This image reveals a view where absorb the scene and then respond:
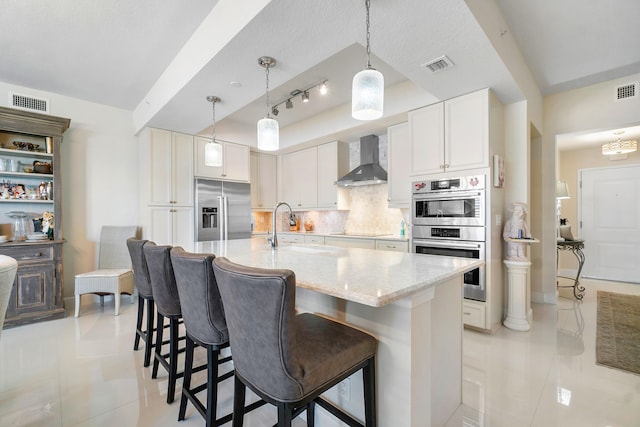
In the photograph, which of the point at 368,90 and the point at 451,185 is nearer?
the point at 368,90

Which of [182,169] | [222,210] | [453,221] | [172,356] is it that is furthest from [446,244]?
[182,169]

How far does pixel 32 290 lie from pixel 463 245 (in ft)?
16.0

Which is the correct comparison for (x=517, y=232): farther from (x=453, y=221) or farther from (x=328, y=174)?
(x=328, y=174)

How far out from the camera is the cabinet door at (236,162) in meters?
4.72

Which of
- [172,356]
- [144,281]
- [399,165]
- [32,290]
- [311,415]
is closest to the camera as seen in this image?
[311,415]

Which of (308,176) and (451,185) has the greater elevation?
(308,176)

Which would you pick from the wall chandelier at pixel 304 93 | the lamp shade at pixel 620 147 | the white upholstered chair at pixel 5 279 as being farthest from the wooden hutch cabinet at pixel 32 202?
the lamp shade at pixel 620 147

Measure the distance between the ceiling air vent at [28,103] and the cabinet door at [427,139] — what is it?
185 inches

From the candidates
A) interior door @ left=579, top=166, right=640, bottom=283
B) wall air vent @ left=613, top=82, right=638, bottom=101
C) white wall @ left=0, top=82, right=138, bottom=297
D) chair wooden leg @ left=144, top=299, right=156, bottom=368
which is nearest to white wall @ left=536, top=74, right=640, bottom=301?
wall air vent @ left=613, top=82, right=638, bottom=101

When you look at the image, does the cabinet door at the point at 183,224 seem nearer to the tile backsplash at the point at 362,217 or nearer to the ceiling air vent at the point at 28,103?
the tile backsplash at the point at 362,217

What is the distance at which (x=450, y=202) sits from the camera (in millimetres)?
3066

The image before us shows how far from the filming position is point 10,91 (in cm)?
339

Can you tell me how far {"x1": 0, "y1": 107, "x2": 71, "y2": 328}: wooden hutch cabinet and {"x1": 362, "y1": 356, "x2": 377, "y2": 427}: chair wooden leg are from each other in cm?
394

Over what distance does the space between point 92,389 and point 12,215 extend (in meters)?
2.85
